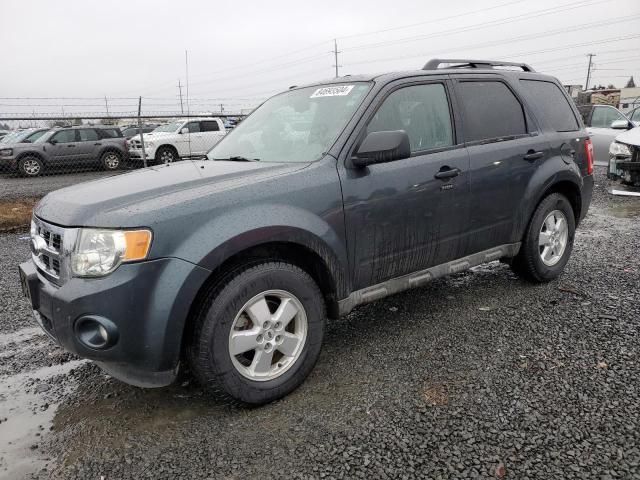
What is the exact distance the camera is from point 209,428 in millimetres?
2590

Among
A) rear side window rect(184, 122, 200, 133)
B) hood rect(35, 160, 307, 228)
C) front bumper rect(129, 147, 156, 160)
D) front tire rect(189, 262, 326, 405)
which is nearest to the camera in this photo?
hood rect(35, 160, 307, 228)

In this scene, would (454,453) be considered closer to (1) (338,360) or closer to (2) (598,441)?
(2) (598,441)

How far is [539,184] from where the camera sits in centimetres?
409

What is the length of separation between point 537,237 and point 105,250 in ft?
11.4

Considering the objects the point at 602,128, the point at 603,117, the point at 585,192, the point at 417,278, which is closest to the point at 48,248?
the point at 417,278

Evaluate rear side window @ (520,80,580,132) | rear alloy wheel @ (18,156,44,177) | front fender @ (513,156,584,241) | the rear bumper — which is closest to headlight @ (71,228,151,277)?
front fender @ (513,156,584,241)

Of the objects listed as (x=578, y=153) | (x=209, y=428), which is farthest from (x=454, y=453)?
(x=578, y=153)

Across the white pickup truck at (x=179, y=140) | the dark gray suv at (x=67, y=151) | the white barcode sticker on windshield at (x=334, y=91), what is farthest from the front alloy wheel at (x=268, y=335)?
the dark gray suv at (x=67, y=151)

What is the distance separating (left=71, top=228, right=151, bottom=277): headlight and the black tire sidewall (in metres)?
3.24

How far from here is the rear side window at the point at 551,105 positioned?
4.32 meters

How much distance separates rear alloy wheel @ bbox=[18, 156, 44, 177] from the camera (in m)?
15.6

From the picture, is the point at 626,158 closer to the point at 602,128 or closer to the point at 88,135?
the point at 602,128

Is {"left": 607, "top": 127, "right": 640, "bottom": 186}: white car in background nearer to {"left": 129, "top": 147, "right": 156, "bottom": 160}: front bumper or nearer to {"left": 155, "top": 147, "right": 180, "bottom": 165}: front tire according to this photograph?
{"left": 155, "top": 147, "right": 180, "bottom": 165}: front tire

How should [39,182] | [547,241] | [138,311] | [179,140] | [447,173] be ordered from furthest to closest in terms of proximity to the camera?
1. [179,140]
2. [39,182]
3. [547,241]
4. [447,173]
5. [138,311]
